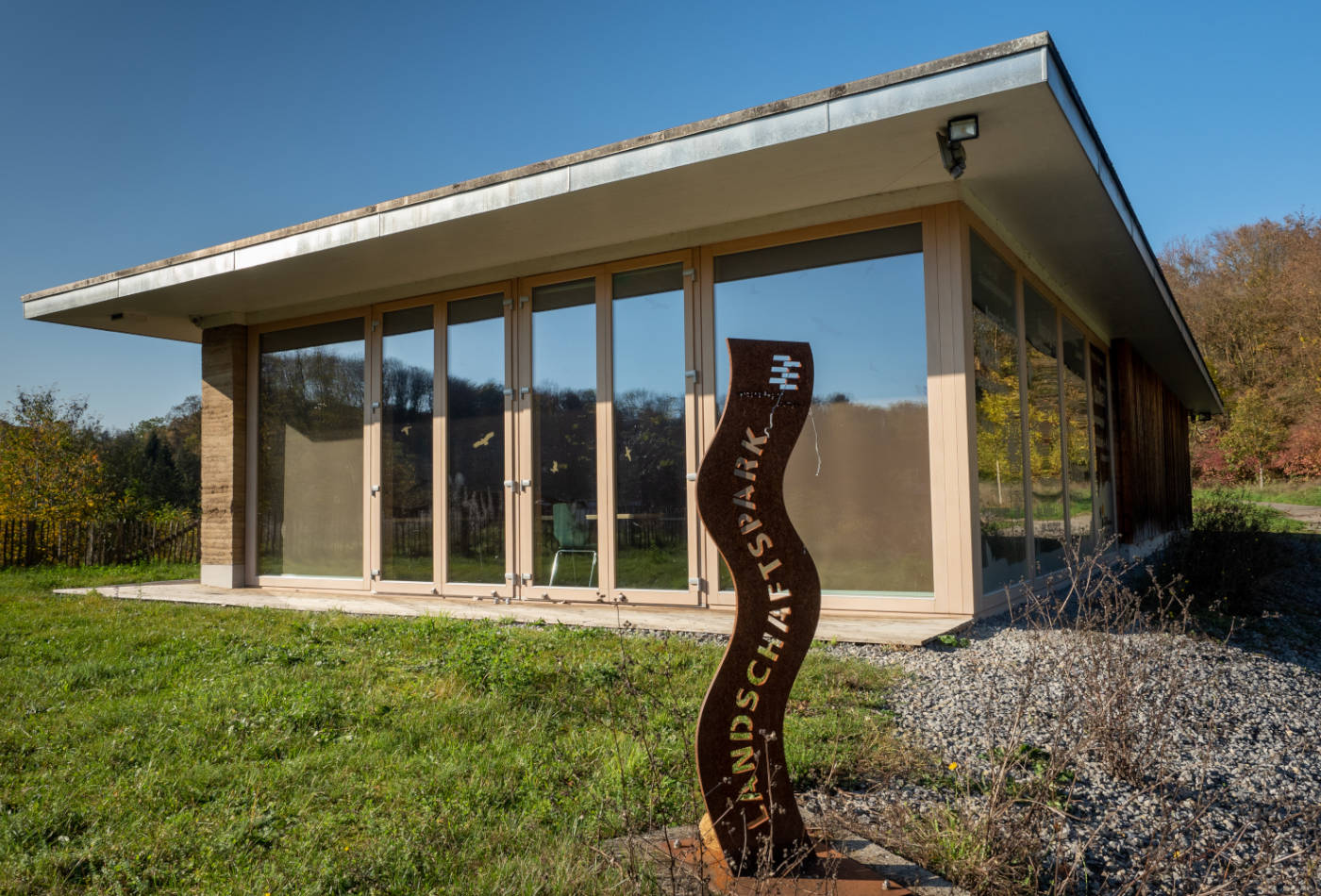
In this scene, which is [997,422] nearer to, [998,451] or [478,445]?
[998,451]

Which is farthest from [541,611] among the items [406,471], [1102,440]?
[1102,440]

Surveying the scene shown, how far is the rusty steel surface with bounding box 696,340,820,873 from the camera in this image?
6.18 feet

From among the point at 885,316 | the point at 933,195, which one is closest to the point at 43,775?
the point at 885,316

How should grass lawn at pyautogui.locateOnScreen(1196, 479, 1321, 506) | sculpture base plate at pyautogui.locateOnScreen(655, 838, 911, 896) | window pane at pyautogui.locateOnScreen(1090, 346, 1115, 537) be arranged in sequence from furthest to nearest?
grass lawn at pyautogui.locateOnScreen(1196, 479, 1321, 506), window pane at pyautogui.locateOnScreen(1090, 346, 1115, 537), sculpture base plate at pyautogui.locateOnScreen(655, 838, 911, 896)

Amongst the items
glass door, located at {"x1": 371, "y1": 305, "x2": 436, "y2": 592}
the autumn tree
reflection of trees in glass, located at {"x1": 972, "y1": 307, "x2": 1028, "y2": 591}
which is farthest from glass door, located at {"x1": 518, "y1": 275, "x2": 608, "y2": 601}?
the autumn tree

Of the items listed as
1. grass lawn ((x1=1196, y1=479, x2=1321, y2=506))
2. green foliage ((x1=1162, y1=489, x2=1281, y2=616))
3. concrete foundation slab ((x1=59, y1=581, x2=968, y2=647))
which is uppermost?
grass lawn ((x1=1196, y1=479, x2=1321, y2=506))

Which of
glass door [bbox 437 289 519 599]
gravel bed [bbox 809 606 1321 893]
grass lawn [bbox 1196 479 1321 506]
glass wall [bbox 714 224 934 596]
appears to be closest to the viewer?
gravel bed [bbox 809 606 1321 893]

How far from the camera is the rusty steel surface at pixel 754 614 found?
74.2 inches

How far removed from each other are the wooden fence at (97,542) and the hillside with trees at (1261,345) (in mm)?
26736

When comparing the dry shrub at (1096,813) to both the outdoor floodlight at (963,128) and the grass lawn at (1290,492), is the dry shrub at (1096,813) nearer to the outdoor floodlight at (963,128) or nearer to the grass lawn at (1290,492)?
the outdoor floodlight at (963,128)

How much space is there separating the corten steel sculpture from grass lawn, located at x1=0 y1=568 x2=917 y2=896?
0.24 m

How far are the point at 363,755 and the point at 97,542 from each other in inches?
468

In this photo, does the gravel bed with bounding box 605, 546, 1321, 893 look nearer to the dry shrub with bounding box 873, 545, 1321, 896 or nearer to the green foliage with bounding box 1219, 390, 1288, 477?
the dry shrub with bounding box 873, 545, 1321, 896

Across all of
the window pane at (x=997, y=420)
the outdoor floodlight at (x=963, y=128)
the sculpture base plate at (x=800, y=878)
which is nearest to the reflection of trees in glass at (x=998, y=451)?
the window pane at (x=997, y=420)
